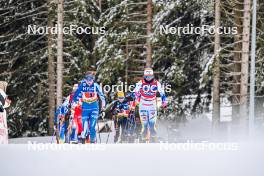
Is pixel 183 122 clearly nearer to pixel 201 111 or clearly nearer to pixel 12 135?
pixel 201 111

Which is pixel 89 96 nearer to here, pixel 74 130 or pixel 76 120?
pixel 76 120

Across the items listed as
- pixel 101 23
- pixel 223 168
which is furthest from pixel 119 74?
pixel 223 168

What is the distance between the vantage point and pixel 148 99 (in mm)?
9211

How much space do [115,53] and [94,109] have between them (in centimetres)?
272

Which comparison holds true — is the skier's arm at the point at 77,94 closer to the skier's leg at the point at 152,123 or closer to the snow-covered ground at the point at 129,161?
the skier's leg at the point at 152,123

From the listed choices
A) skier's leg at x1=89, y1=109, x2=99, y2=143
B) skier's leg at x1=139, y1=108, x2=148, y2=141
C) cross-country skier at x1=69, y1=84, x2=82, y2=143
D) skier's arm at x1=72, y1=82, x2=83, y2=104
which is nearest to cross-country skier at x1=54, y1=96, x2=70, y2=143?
cross-country skier at x1=69, y1=84, x2=82, y2=143

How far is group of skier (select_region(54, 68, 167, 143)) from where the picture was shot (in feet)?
29.4

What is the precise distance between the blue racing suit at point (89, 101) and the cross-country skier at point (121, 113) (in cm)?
97

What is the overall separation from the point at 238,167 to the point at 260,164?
0.27 metres

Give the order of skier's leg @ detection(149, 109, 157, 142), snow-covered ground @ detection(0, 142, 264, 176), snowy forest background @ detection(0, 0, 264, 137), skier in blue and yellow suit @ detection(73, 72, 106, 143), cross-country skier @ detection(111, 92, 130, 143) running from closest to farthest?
snow-covered ground @ detection(0, 142, 264, 176)
skier in blue and yellow suit @ detection(73, 72, 106, 143)
skier's leg @ detection(149, 109, 157, 142)
cross-country skier @ detection(111, 92, 130, 143)
snowy forest background @ detection(0, 0, 264, 137)

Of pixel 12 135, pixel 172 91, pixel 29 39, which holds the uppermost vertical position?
pixel 29 39

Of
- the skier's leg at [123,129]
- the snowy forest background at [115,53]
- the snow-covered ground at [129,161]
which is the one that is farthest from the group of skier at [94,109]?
the snow-covered ground at [129,161]

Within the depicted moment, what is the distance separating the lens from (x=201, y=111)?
42.9 ft

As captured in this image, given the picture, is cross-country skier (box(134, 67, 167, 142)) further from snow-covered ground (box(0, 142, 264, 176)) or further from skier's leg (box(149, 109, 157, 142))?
snow-covered ground (box(0, 142, 264, 176))
